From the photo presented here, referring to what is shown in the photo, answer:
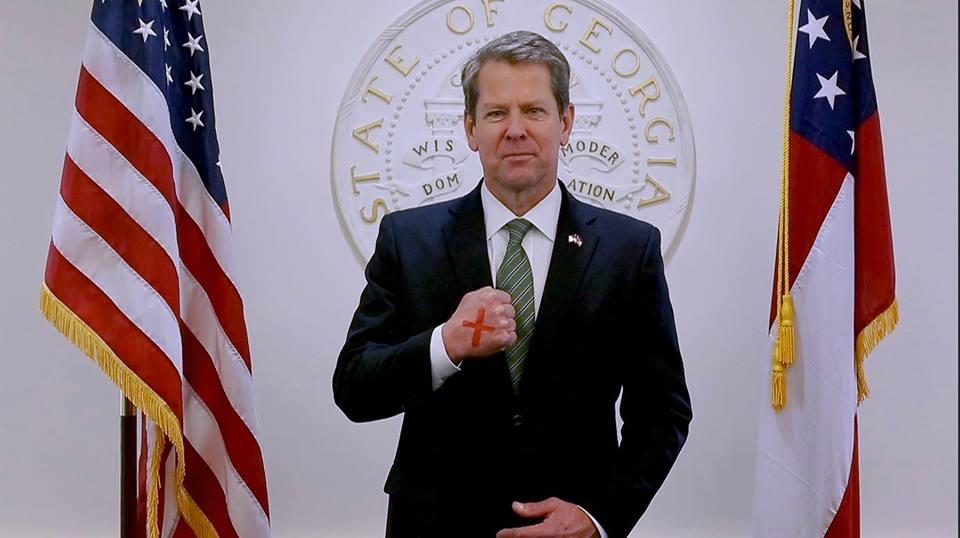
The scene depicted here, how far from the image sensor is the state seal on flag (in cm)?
254

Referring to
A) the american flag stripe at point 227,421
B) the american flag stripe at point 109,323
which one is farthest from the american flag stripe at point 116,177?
the american flag stripe at point 227,421

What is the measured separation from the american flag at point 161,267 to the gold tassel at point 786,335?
113cm

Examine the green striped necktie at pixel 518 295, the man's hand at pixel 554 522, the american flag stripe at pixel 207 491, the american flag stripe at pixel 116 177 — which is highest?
the american flag stripe at pixel 116 177

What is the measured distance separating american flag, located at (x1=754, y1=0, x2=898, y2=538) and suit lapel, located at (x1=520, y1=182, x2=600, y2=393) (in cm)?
53

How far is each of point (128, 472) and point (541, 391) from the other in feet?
3.13

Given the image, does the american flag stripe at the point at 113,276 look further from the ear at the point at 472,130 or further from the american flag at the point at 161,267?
the ear at the point at 472,130

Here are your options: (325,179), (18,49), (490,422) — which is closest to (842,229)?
(490,422)

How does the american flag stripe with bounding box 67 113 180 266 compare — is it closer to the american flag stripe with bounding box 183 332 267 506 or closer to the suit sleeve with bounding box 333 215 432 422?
the american flag stripe with bounding box 183 332 267 506

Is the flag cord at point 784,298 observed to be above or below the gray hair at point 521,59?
below

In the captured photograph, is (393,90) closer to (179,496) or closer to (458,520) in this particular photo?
(179,496)

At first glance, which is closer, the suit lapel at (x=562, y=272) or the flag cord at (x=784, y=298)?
the suit lapel at (x=562, y=272)

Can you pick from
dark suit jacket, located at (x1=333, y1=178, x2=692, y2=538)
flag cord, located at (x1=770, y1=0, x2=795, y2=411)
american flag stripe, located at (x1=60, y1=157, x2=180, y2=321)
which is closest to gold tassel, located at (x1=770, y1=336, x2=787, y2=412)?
flag cord, located at (x1=770, y1=0, x2=795, y2=411)

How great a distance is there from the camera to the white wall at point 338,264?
2.52 meters

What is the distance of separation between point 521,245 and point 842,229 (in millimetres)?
721
